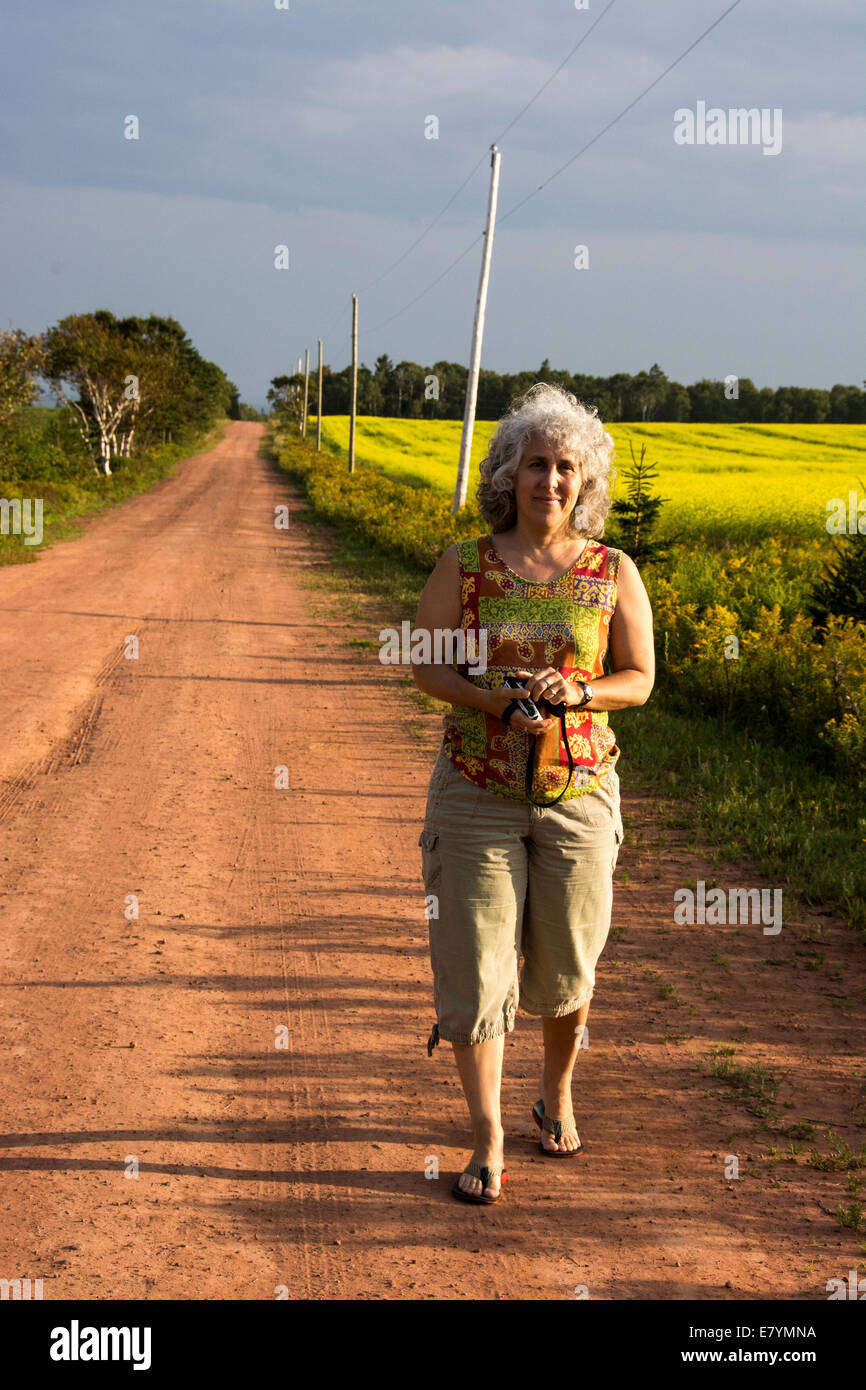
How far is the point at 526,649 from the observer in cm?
285

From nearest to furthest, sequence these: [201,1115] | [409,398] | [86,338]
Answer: [201,1115]
[86,338]
[409,398]

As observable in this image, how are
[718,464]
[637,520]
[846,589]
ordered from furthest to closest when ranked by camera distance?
[718,464]
[637,520]
[846,589]

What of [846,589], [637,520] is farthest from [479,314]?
[846,589]

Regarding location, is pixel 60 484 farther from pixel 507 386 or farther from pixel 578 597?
pixel 507 386

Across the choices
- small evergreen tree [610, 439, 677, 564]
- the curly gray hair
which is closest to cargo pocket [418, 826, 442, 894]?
the curly gray hair

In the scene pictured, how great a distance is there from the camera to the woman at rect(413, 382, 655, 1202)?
283 cm

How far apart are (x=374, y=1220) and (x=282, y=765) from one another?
4428 millimetres

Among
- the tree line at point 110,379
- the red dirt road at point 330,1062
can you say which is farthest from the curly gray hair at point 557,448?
the tree line at point 110,379

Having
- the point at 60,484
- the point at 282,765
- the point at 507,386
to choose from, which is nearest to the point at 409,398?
the point at 507,386

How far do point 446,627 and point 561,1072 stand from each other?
132 cm

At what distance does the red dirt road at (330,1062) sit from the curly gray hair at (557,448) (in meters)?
1.79

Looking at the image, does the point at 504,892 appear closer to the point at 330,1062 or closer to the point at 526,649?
the point at 526,649

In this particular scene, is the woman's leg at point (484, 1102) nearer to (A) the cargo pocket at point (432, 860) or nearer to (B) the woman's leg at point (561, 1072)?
(B) the woman's leg at point (561, 1072)

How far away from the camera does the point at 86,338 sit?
1361 inches
